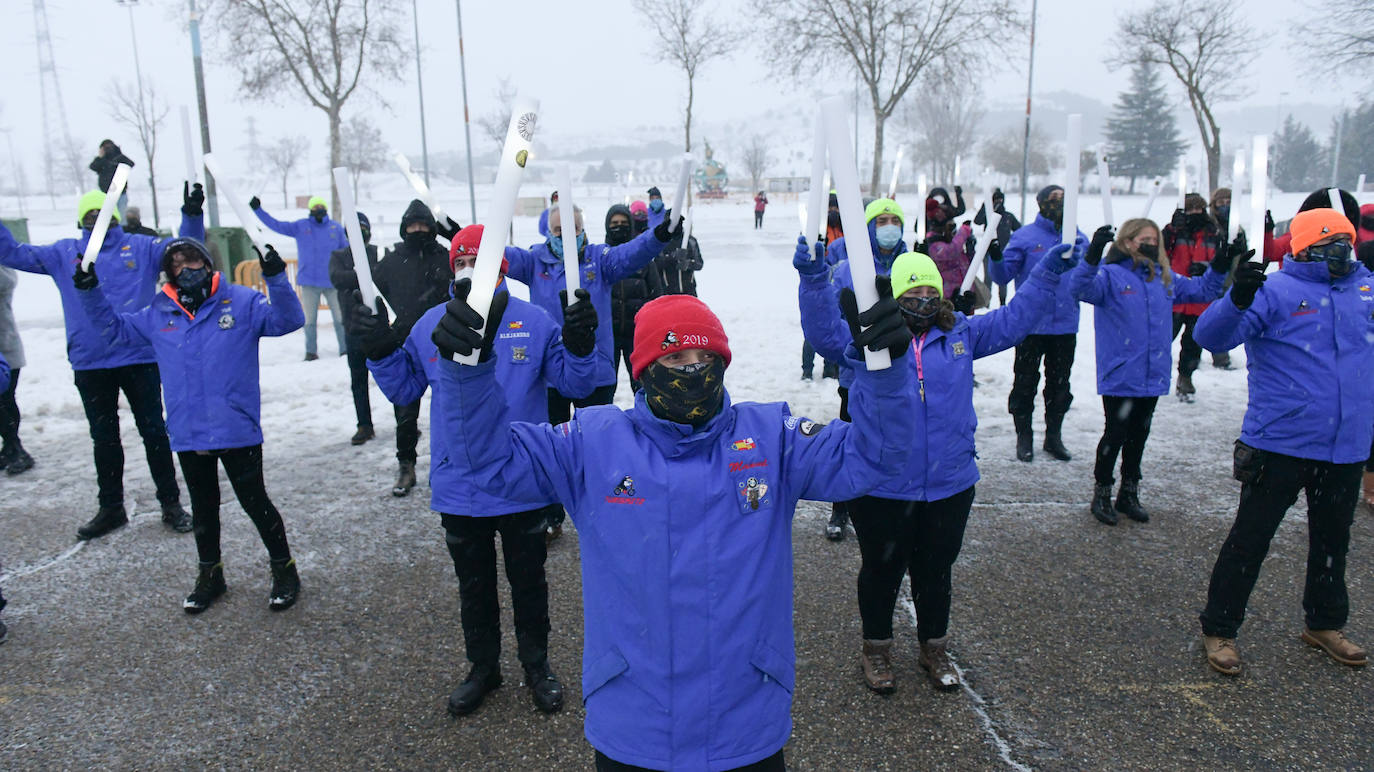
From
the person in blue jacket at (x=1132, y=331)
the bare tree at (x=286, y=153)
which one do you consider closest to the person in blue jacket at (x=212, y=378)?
the person in blue jacket at (x=1132, y=331)

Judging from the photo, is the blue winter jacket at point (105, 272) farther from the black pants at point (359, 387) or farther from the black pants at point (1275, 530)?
the black pants at point (1275, 530)

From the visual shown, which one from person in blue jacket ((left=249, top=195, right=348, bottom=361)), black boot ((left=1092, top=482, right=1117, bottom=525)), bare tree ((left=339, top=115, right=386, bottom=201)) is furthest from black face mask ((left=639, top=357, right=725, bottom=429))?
bare tree ((left=339, top=115, right=386, bottom=201))

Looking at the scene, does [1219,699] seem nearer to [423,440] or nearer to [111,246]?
[423,440]

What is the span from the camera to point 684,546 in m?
2.21

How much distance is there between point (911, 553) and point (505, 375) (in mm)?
1993

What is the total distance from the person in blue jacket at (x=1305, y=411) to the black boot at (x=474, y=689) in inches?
130

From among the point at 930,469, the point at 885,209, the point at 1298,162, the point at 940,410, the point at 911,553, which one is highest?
the point at 1298,162

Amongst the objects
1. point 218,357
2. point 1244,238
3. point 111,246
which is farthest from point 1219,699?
point 111,246

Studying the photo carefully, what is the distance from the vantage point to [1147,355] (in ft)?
18.5

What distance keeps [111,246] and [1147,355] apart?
7046mm

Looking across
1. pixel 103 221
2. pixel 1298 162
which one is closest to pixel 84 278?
pixel 103 221

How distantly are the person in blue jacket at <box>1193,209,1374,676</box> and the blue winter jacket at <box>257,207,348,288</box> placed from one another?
367 inches

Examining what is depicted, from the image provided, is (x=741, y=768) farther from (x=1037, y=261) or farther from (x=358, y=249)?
(x=1037, y=261)

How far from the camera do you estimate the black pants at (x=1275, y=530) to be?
3994mm
